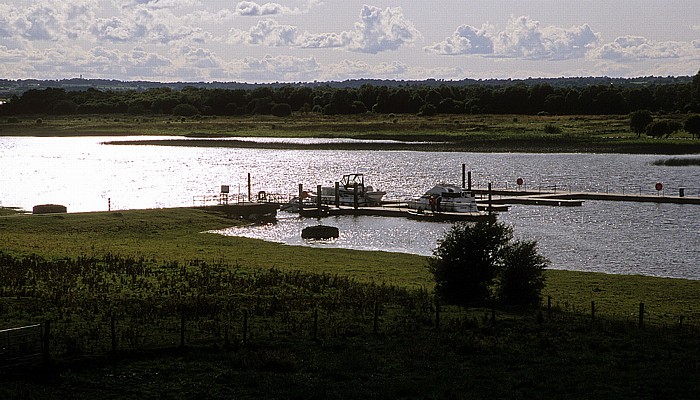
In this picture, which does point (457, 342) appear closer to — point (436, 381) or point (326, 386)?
point (436, 381)

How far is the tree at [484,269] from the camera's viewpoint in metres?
38.5

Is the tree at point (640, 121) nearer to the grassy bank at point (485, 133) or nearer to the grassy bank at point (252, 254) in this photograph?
the grassy bank at point (485, 133)

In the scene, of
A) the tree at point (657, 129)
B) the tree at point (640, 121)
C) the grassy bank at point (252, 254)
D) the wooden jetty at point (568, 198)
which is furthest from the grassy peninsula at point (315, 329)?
the tree at point (657, 129)

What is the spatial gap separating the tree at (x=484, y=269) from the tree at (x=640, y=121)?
397 ft

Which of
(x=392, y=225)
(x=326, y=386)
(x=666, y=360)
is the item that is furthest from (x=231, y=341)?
(x=392, y=225)

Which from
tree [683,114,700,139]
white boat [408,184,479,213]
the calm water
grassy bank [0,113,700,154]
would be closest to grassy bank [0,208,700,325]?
the calm water

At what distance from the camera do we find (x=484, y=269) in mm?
39219

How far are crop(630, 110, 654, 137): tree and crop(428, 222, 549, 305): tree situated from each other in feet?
397

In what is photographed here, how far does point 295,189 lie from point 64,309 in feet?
252

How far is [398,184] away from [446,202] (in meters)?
30.1

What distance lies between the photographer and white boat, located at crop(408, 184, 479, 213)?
8300 cm

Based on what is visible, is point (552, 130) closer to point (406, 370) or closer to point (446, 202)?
point (446, 202)

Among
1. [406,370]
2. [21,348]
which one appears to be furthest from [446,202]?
[21,348]

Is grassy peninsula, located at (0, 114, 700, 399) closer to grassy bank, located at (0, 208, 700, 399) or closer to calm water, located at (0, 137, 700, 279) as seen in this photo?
grassy bank, located at (0, 208, 700, 399)
